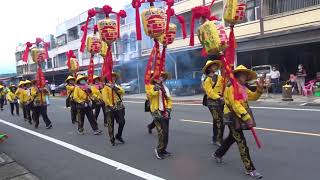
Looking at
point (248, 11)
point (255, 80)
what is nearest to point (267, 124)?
point (255, 80)

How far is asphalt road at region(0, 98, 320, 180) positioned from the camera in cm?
711

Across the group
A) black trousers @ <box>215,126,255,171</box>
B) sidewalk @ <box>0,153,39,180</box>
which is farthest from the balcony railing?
sidewalk @ <box>0,153,39,180</box>

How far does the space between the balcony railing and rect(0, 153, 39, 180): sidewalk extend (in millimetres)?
17471

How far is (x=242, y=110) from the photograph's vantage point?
21.0 feet

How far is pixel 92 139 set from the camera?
1147cm

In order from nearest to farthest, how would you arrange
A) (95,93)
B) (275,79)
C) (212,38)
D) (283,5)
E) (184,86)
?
(212,38), (95,93), (275,79), (283,5), (184,86)

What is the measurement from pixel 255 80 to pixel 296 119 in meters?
6.11

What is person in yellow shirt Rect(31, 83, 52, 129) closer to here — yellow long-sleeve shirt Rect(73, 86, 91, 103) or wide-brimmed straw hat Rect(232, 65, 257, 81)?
yellow long-sleeve shirt Rect(73, 86, 91, 103)

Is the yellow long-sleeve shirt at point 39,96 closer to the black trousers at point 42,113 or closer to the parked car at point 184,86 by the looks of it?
the black trousers at point 42,113

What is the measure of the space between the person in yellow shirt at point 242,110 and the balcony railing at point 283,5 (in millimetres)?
16435

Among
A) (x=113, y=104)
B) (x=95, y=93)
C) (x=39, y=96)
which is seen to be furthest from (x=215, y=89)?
(x=39, y=96)

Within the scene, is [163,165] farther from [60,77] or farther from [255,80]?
[60,77]

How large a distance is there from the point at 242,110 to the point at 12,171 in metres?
4.59

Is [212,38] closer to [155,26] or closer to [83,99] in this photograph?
[155,26]
